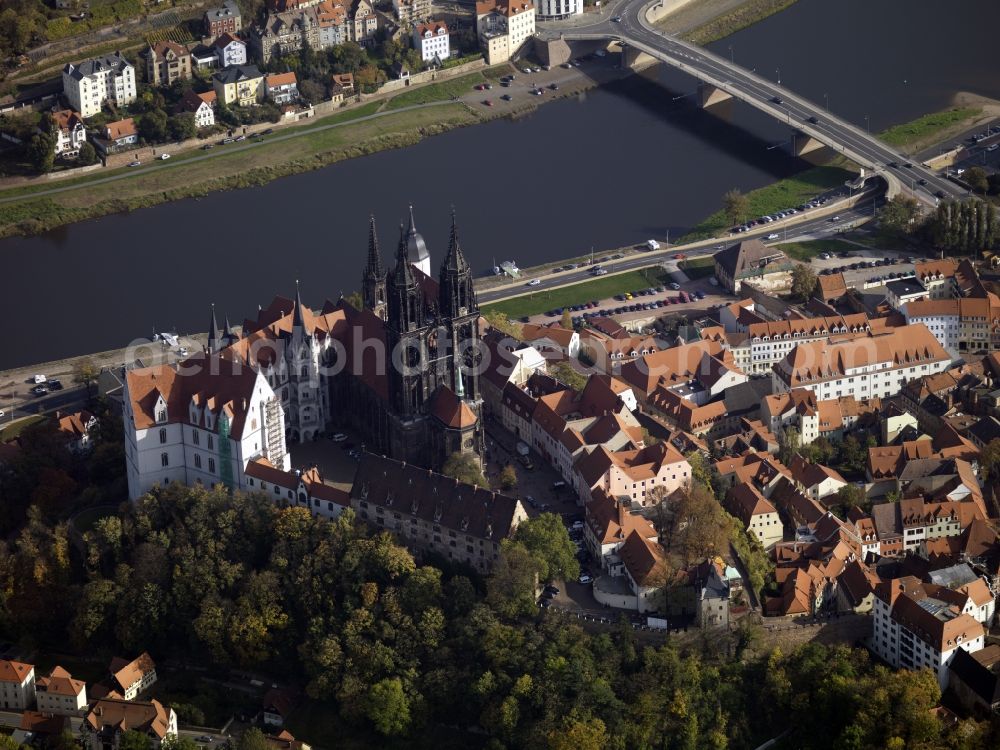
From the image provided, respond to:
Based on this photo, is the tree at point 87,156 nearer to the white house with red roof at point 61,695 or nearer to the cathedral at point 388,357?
the cathedral at point 388,357

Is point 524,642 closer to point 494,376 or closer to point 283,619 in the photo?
point 283,619

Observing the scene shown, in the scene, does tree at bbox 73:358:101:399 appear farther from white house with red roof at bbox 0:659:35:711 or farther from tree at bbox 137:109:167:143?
tree at bbox 137:109:167:143

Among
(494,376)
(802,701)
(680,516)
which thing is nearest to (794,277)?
(494,376)

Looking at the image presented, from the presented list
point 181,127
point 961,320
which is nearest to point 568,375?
point 961,320

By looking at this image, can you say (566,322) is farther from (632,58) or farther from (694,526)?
(632,58)

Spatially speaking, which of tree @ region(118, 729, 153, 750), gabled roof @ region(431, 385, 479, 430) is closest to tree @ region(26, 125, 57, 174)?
gabled roof @ region(431, 385, 479, 430)
